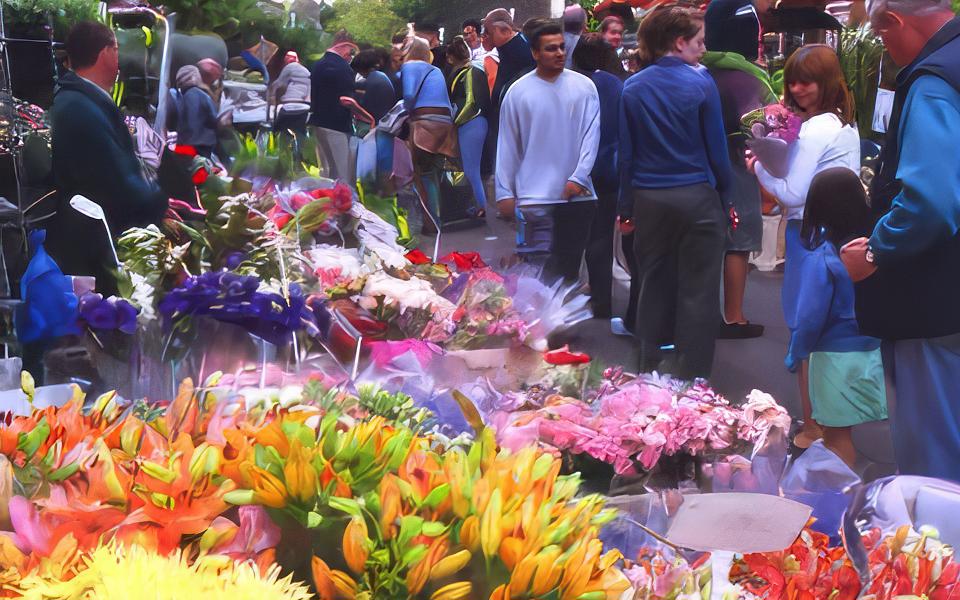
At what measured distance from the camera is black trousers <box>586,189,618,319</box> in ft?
9.39

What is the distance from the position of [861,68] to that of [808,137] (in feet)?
0.66

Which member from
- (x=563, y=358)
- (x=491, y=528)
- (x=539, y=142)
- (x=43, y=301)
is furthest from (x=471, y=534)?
(x=539, y=142)

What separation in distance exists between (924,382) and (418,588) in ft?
5.78

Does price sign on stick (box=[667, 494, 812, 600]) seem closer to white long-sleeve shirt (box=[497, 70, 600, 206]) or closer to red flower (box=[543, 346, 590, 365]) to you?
red flower (box=[543, 346, 590, 365])

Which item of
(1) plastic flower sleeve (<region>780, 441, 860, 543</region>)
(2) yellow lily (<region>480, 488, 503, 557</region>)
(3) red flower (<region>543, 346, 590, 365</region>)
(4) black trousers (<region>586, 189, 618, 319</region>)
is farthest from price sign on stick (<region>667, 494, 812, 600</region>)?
(4) black trousers (<region>586, 189, 618, 319</region>)

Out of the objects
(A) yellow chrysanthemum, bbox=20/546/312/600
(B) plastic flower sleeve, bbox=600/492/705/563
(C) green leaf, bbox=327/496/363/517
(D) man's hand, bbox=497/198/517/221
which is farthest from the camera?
(D) man's hand, bbox=497/198/517/221

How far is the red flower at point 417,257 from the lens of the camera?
284 cm

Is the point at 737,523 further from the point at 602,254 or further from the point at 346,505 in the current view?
the point at 602,254

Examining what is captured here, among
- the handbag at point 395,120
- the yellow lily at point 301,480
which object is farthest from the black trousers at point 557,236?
the yellow lily at point 301,480

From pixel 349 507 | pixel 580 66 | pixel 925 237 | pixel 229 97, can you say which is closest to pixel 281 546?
pixel 349 507

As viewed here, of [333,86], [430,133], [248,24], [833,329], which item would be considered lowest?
[833,329]

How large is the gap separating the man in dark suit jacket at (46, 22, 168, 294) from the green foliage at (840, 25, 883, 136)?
161 centimetres

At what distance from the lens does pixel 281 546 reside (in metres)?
0.93

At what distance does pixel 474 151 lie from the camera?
2.85 metres
